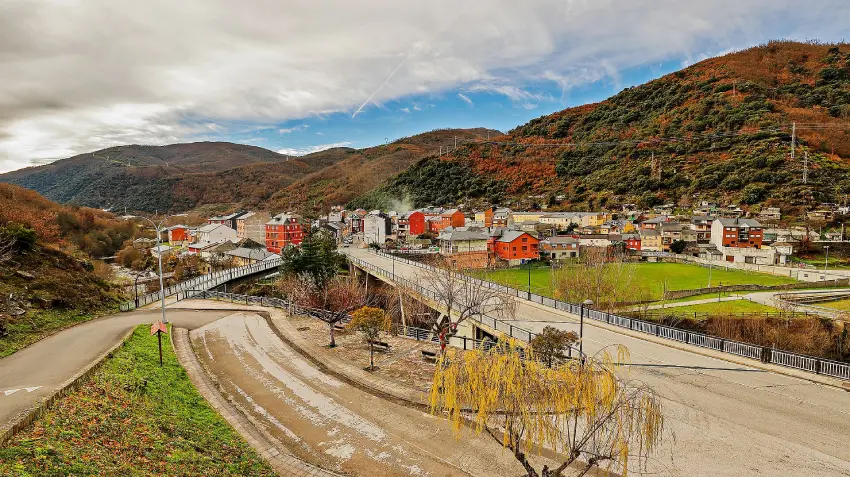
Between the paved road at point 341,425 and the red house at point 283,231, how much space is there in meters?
58.4

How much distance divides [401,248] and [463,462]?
208ft

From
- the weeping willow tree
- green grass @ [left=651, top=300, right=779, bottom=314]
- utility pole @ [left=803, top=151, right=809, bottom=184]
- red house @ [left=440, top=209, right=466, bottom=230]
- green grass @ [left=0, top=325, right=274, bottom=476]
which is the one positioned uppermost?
utility pole @ [left=803, top=151, right=809, bottom=184]

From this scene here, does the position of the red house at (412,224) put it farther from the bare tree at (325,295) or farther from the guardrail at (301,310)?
the guardrail at (301,310)

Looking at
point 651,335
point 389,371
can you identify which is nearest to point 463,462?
point 389,371

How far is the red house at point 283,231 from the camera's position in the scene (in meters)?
76.1

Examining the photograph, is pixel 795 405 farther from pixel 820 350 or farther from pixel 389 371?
pixel 820 350

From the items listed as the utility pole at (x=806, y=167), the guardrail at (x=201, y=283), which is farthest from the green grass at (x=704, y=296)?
the utility pole at (x=806, y=167)

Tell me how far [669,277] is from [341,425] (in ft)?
166

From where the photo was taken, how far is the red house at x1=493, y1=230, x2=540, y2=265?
61684mm

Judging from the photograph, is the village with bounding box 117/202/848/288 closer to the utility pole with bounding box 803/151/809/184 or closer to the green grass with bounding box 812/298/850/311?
the utility pole with bounding box 803/151/809/184

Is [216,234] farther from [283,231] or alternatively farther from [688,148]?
[688,148]

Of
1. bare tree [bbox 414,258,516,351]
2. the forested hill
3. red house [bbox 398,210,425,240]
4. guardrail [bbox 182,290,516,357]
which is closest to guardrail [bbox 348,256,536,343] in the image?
bare tree [bbox 414,258,516,351]

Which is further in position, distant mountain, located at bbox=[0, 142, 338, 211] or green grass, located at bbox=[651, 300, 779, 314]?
distant mountain, located at bbox=[0, 142, 338, 211]

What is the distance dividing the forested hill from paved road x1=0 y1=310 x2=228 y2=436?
98.9m
